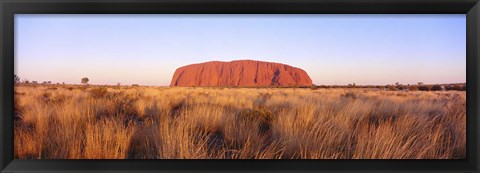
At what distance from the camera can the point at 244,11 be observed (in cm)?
208

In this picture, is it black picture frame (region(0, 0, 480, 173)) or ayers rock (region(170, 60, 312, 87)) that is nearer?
black picture frame (region(0, 0, 480, 173))

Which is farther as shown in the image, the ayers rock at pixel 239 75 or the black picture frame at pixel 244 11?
the ayers rock at pixel 239 75

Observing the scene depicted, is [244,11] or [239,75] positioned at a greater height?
[239,75]

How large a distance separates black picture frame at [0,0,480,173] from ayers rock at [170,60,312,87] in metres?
18.7

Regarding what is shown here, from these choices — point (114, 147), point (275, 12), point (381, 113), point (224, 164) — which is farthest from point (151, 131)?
point (381, 113)

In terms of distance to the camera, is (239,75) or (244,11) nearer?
(244,11)

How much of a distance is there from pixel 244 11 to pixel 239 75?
22.5m

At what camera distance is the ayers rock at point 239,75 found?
22.5 m

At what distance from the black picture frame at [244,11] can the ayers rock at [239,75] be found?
18731 mm

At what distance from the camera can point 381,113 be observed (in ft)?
16.1

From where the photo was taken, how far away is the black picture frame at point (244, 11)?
2006 millimetres

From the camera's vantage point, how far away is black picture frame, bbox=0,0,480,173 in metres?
2.01

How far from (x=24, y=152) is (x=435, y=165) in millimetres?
3132

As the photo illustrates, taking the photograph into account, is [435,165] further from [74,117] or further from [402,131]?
[74,117]
